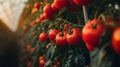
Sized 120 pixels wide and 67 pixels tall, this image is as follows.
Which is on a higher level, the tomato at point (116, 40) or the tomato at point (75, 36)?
the tomato at point (75, 36)

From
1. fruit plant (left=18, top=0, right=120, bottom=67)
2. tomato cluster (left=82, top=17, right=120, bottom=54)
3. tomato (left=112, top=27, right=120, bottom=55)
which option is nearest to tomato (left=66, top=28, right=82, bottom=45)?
fruit plant (left=18, top=0, right=120, bottom=67)

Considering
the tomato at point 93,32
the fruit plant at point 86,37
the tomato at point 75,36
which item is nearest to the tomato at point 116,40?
the fruit plant at point 86,37

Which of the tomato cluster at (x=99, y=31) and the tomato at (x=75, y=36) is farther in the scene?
the tomato at (x=75, y=36)

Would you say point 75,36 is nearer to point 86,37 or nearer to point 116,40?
point 86,37

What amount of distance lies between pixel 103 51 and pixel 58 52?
2.95ft

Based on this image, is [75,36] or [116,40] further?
[75,36]

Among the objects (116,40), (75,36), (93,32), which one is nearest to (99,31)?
(93,32)

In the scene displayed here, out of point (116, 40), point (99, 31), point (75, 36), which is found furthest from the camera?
point (75, 36)

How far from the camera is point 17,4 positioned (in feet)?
52.4

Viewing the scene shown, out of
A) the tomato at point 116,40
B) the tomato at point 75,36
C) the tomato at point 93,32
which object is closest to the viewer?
the tomato at point 116,40

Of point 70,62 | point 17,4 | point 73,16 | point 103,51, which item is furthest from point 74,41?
point 17,4

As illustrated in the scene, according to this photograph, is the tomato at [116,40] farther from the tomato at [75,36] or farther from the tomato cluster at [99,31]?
the tomato at [75,36]

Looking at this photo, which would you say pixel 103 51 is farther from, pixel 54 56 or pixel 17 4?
pixel 17 4

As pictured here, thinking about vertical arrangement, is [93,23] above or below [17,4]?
below
